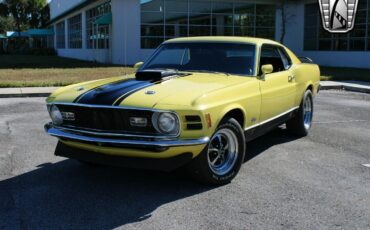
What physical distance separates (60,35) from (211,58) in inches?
1812

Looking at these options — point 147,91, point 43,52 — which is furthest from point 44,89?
point 43,52

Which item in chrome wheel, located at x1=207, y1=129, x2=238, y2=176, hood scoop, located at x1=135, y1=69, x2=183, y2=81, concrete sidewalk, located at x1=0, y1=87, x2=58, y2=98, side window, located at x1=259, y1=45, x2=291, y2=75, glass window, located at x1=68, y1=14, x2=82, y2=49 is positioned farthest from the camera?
glass window, located at x1=68, y1=14, x2=82, y2=49

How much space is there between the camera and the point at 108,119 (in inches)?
183

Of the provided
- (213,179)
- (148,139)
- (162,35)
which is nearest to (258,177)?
(213,179)

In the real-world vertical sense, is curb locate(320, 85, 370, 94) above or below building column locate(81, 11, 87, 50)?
below

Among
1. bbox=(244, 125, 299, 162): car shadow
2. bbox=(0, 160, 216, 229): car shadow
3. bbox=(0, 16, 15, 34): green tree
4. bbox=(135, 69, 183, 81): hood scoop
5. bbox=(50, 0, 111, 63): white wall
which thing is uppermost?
bbox=(0, 16, 15, 34): green tree

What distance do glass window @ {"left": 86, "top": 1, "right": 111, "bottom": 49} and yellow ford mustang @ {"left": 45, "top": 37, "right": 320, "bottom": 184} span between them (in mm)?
22894

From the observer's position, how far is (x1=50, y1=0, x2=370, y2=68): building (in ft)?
84.3

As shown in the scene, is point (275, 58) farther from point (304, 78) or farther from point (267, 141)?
point (267, 141)

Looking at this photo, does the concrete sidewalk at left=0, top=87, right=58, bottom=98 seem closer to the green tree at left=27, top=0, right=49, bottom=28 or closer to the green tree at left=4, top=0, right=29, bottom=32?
the green tree at left=4, top=0, right=29, bottom=32

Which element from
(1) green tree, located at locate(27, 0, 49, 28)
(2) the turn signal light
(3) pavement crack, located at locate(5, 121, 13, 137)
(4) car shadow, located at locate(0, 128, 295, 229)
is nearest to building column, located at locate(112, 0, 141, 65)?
(3) pavement crack, located at locate(5, 121, 13, 137)

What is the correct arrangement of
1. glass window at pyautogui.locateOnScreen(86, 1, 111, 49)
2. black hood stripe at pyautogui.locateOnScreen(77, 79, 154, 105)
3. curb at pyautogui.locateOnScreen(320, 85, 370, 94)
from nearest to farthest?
black hood stripe at pyautogui.locateOnScreen(77, 79, 154, 105), curb at pyautogui.locateOnScreen(320, 85, 370, 94), glass window at pyautogui.locateOnScreen(86, 1, 111, 49)

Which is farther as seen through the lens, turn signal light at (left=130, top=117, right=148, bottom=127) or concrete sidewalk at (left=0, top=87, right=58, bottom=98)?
concrete sidewalk at (left=0, top=87, right=58, bottom=98)

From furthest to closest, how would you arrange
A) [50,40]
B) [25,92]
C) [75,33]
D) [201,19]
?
[50,40], [75,33], [201,19], [25,92]
